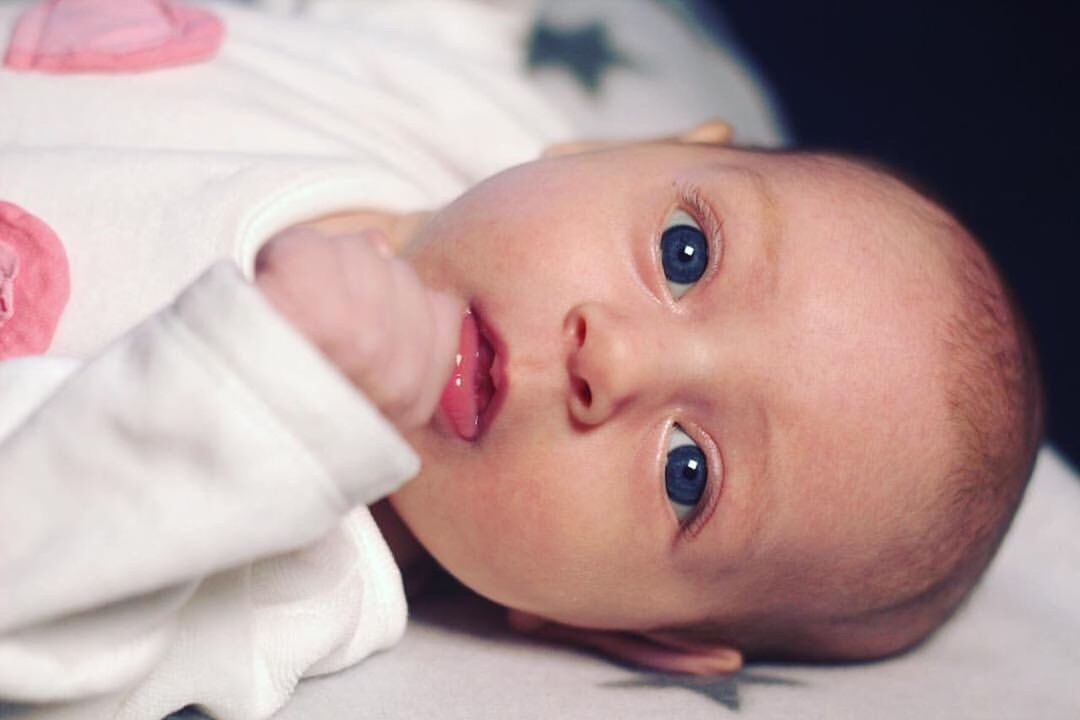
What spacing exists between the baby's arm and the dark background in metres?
1.29

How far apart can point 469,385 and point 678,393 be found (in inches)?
7.2

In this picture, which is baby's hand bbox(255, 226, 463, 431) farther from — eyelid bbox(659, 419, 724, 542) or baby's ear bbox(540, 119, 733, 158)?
baby's ear bbox(540, 119, 733, 158)

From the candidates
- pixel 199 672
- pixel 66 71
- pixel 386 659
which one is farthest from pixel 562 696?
pixel 66 71

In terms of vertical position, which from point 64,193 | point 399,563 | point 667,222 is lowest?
point 399,563

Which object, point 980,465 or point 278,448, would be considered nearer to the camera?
point 278,448

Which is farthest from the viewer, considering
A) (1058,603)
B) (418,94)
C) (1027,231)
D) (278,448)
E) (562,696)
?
(1027,231)

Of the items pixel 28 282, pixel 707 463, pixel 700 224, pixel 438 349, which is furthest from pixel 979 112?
pixel 28 282

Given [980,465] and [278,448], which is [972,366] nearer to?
[980,465]

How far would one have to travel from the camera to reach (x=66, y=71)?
1.24m

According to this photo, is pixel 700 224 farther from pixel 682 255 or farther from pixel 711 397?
pixel 711 397

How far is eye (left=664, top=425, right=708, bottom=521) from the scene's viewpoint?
3.56 ft

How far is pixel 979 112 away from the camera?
6.72 ft

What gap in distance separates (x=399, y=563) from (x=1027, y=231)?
127cm

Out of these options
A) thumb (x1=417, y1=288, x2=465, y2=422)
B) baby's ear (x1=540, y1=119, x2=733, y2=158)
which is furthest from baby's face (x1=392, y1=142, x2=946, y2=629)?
baby's ear (x1=540, y1=119, x2=733, y2=158)
